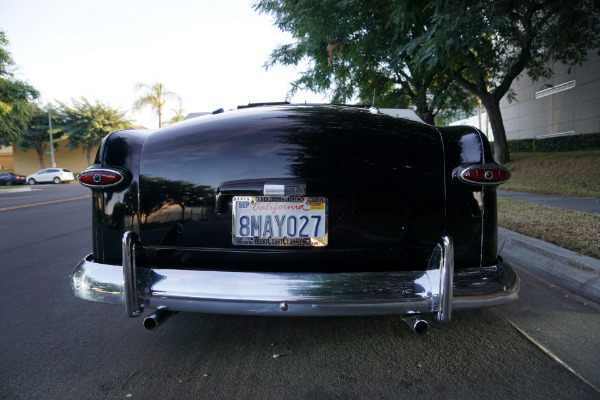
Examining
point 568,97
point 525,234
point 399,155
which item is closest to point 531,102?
point 568,97

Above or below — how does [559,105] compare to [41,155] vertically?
above

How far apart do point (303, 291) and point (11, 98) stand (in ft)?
73.1

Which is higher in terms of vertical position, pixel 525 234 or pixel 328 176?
pixel 328 176

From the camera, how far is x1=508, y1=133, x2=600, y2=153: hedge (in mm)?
14475

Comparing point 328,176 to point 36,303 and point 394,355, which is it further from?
point 36,303

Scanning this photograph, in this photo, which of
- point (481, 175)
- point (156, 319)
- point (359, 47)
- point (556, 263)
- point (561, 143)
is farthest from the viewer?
point (561, 143)

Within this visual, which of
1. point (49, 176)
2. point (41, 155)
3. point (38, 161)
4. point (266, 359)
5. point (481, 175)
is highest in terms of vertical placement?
→ point (41, 155)

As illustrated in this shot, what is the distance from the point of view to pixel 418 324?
5.55 feet

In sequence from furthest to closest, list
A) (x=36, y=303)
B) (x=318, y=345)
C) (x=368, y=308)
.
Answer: (x=36, y=303) → (x=318, y=345) → (x=368, y=308)

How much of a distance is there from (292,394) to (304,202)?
0.88 m

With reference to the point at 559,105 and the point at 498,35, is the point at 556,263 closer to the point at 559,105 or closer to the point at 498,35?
the point at 498,35

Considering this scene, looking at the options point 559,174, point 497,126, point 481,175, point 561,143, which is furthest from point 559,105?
point 481,175

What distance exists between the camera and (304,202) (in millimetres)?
1770

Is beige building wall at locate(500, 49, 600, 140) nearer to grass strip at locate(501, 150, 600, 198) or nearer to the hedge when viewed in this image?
the hedge
